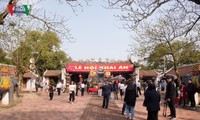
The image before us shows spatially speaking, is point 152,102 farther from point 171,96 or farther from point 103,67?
point 103,67

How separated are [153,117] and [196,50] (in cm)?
1844

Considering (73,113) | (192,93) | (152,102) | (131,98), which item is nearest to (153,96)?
(152,102)

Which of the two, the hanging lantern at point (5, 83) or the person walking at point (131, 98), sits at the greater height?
the hanging lantern at point (5, 83)

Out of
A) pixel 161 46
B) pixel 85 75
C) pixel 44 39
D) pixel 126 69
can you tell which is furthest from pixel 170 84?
pixel 85 75

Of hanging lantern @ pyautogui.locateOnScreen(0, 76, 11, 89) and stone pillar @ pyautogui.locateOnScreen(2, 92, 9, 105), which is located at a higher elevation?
hanging lantern @ pyautogui.locateOnScreen(0, 76, 11, 89)

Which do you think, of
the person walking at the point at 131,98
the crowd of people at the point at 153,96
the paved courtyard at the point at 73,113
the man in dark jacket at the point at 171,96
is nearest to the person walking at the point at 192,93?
the crowd of people at the point at 153,96

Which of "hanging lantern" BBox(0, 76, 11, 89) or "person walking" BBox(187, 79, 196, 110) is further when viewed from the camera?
"hanging lantern" BBox(0, 76, 11, 89)

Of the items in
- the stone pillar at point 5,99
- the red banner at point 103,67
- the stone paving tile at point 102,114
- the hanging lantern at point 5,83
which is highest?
the red banner at point 103,67

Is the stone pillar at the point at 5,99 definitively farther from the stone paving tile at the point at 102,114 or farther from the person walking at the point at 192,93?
the person walking at the point at 192,93

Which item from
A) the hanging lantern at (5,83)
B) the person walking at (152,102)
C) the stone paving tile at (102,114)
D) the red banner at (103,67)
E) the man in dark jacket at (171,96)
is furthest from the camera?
the red banner at (103,67)

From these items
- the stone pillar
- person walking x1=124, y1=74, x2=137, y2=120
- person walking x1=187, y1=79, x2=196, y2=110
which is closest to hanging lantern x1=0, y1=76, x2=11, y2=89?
the stone pillar

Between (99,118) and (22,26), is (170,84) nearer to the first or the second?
(99,118)

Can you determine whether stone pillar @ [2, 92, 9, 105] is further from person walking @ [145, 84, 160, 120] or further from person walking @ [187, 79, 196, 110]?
person walking @ [145, 84, 160, 120]

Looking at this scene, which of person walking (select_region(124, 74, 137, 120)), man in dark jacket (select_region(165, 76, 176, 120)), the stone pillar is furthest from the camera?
the stone pillar
